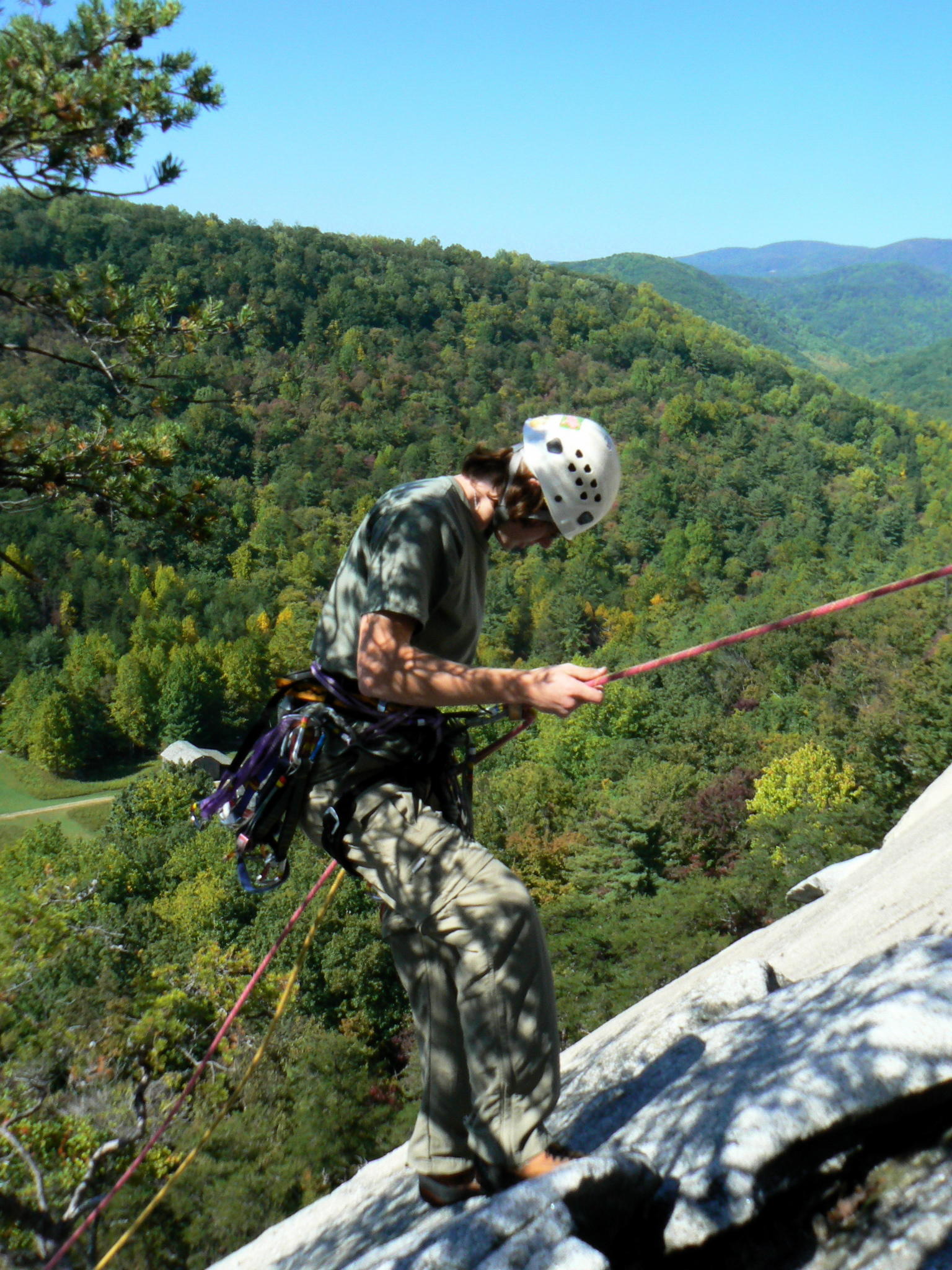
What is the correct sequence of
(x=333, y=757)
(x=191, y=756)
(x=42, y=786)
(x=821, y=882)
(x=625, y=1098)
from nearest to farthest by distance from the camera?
(x=333, y=757)
(x=625, y=1098)
(x=821, y=882)
(x=191, y=756)
(x=42, y=786)

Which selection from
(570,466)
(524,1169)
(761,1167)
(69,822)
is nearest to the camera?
(761,1167)

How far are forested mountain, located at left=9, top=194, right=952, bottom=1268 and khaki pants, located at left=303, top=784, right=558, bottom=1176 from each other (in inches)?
86.8

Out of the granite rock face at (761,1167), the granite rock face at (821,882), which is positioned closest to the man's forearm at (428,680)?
the granite rock face at (761,1167)

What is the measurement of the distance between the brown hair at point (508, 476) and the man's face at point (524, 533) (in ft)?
0.10

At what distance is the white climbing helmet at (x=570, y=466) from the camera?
2812 millimetres

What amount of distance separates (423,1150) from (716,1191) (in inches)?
34.4

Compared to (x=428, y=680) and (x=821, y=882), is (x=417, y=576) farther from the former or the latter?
(x=821, y=882)

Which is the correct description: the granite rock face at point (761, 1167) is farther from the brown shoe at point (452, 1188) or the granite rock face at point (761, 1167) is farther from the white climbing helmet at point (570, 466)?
the white climbing helmet at point (570, 466)

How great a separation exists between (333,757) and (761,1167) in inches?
58.6

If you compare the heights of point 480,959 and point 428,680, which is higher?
Result: point 428,680

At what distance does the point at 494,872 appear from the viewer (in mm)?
2658

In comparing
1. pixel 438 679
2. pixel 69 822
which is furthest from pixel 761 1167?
pixel 69 822

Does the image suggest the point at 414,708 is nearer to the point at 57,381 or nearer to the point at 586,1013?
the point at 586,1013

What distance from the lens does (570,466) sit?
2.81m
